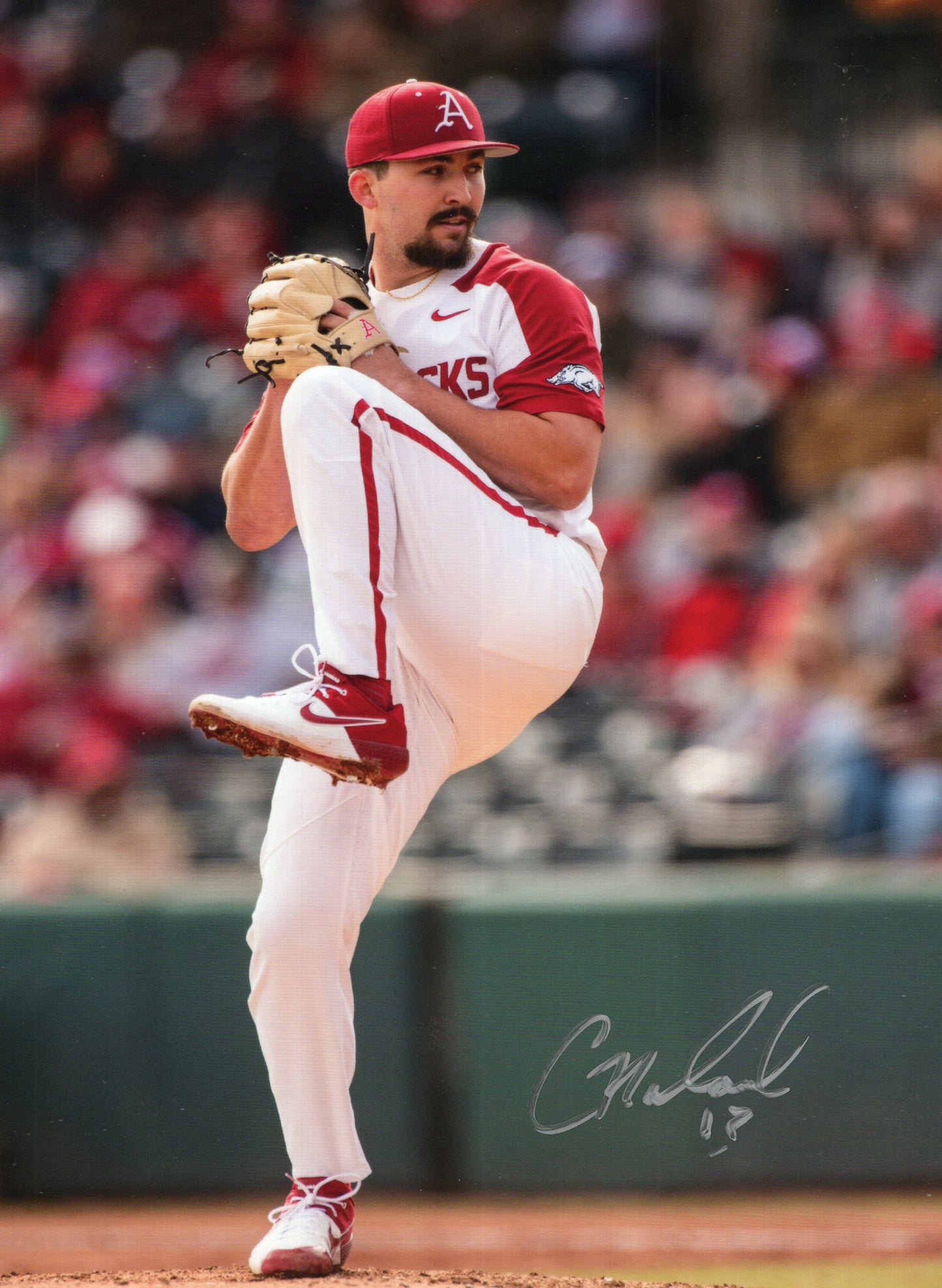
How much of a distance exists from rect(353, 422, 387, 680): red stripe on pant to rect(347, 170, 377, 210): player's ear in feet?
1.57

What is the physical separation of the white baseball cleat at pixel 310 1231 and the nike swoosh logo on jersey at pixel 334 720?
70 centimetres

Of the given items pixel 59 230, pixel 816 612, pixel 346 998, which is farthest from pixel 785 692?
pixel 59 230

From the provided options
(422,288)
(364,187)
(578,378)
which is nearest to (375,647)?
(578,378)

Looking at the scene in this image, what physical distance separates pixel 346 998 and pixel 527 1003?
1806 millimetres

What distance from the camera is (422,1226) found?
417cm

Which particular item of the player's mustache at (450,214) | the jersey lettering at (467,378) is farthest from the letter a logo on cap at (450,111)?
the jersey lettering at (467,378)

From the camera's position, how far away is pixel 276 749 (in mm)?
2215

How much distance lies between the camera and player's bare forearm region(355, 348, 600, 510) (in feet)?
8.01

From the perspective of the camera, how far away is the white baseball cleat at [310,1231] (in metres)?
2.42

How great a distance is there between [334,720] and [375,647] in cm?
13

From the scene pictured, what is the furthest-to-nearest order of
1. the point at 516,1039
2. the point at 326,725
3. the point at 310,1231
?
the point at 516,1039
the point at 310,1231
the point at 326,725

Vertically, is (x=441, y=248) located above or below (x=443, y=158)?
below

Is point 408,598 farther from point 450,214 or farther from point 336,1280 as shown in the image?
point 336,1280
